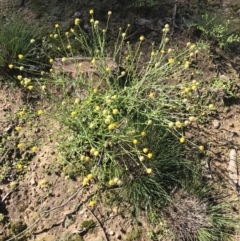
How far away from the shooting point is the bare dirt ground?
3020 millimetres

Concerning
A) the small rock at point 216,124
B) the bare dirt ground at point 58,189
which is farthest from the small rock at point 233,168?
the small rock at point 216,124

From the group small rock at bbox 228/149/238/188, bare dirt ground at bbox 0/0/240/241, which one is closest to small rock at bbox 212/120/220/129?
bare dirt ground at bbox 0/0/240/241

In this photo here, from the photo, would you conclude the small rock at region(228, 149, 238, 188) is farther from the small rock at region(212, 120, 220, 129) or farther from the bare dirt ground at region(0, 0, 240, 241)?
the small rock at region(212, 120, 220, 129)

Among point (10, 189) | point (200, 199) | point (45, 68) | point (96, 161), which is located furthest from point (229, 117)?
point (10, 189)

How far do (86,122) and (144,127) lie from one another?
0.47 meters

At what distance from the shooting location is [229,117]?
143 inches

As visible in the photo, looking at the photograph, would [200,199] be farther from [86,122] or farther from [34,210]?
[34,210]

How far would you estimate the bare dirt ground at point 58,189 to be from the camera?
3.02m

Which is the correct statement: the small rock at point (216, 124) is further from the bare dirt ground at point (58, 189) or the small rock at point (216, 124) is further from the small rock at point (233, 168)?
the small rock at point (233, 168)

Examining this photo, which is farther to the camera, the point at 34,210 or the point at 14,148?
the point at 14,148

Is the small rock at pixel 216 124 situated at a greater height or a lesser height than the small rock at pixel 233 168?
greater

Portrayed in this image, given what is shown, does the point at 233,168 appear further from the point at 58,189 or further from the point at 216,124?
the point at 58,189

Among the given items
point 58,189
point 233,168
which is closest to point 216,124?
point 233,168

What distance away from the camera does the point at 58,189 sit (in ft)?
10.4
